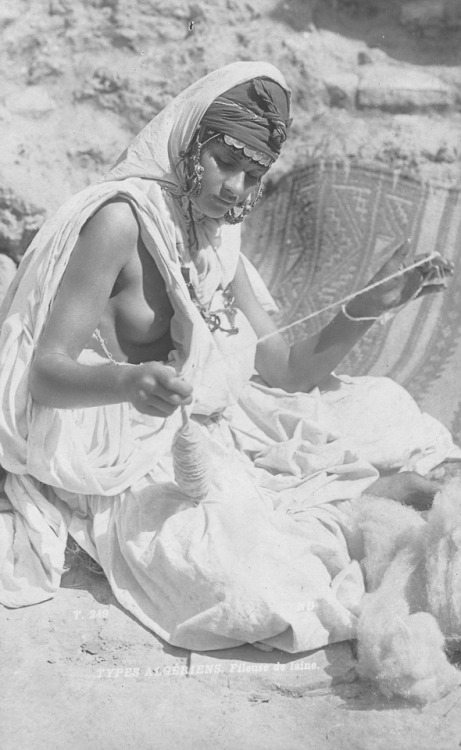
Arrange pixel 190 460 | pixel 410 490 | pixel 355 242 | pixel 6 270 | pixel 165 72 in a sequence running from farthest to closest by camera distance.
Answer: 1. pixel 165 72
2. pixel 355 242
3. pixel 6 270
4. pixel 410 490
5. pixel 190 460

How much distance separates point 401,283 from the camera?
2.85 metres

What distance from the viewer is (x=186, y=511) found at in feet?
7.93

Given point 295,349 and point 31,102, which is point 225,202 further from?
point 31,102

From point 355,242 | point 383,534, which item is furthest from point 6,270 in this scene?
point 383,534

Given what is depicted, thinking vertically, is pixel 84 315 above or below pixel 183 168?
below

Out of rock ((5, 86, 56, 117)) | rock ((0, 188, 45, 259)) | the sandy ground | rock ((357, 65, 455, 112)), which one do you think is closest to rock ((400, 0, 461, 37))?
rock ((357, 65, 455, 112))

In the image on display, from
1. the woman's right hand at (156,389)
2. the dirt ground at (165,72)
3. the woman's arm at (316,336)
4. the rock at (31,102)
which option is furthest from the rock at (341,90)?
the woman's right hand at (156,389)

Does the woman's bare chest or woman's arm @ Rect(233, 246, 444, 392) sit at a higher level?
the woman's bare chest

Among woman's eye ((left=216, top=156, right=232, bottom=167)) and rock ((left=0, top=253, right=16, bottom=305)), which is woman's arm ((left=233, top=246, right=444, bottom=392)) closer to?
woman's eye ((left=216, top=156, right=232, bottom=167))

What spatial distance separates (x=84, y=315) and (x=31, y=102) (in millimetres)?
2270

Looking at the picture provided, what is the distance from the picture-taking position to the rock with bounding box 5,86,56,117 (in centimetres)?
430

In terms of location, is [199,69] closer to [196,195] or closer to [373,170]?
[373,170]

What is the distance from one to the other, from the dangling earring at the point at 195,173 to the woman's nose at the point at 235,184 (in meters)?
0.06

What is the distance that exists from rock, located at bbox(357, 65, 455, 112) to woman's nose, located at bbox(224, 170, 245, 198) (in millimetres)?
2185
